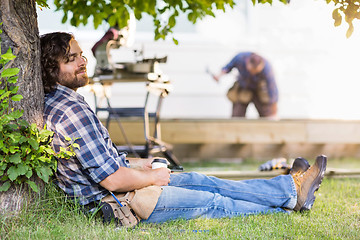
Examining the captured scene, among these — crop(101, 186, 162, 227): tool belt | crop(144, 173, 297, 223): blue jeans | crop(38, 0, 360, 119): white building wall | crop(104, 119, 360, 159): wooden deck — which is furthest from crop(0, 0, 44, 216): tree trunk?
crop(38, 0, 360, 119): white building wall

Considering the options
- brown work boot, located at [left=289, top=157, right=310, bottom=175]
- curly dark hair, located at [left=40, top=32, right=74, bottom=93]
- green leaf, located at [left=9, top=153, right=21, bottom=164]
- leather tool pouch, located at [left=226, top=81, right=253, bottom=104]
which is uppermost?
curly dark hair, located at [left=40, top=32, right=74, bottom=93]

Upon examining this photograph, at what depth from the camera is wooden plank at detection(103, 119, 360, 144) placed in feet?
16.9

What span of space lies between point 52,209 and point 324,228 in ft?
3.83

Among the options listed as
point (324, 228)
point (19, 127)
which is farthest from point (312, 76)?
point (19, 127)

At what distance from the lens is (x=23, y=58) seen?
2.04 metres

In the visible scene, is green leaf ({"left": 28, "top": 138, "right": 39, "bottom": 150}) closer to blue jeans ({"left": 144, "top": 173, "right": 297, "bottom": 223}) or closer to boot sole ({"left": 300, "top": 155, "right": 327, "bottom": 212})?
blue jeans ({"left": 144, "top": 173, "right": 297, "bottom": 223})

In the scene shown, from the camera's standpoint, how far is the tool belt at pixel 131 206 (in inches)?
80.8

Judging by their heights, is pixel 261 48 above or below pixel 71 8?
below

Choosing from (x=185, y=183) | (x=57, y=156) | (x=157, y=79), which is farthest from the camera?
(x=157, y=79)

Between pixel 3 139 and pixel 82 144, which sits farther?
pixel 82 144

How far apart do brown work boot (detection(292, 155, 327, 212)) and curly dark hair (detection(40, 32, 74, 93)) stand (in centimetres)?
130

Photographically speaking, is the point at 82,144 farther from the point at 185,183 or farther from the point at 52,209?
the point at 185,183

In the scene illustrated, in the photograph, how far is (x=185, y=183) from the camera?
A: 2.44m

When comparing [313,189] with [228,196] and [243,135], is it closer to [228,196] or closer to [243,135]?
[228,196]
